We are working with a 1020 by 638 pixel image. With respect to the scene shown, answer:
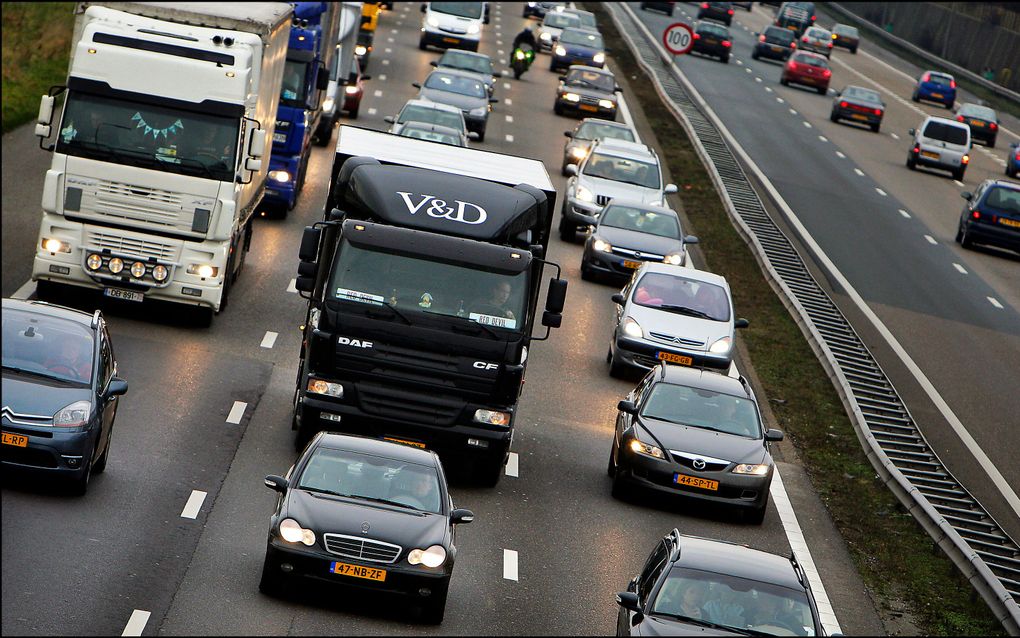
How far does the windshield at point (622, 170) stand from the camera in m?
34.9

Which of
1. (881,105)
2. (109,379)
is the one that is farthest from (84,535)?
(881,105)

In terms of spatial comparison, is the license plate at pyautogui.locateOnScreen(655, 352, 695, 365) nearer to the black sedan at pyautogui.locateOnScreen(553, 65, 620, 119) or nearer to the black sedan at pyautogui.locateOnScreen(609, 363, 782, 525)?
the black sedan at pyautogui.locateOnScreen(609, 363, 782, 525)

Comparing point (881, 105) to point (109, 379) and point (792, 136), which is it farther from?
point (109, 379)

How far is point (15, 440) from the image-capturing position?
14.3 metres

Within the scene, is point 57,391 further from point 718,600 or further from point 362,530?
point 718,600

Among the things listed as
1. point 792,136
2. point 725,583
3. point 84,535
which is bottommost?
point 792,136

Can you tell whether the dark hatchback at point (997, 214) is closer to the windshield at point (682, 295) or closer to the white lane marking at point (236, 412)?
the windshield at point (682, 295)

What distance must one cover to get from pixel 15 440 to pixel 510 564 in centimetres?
460

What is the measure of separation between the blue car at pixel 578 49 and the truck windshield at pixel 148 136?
126 feet

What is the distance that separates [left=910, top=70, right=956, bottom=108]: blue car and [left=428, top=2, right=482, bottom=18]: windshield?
21.5m

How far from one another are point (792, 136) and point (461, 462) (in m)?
37.0

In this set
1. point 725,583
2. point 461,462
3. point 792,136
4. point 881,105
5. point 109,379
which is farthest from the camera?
point 881,105

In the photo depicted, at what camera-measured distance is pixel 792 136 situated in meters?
53.2

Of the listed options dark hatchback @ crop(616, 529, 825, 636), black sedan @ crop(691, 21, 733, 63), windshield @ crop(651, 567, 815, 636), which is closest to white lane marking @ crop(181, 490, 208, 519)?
dark hatchback @ crop(616, 529, 825, 636)
